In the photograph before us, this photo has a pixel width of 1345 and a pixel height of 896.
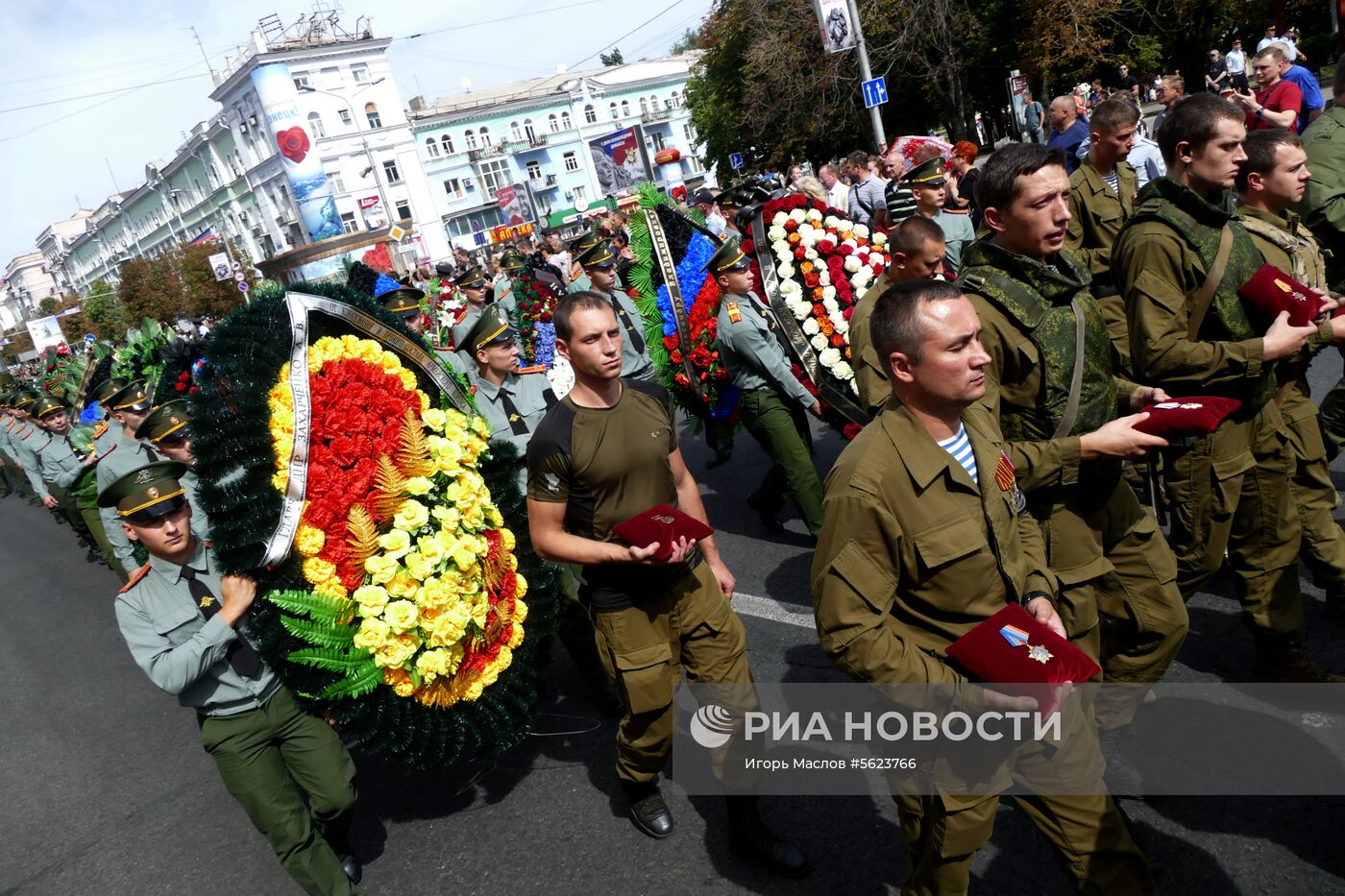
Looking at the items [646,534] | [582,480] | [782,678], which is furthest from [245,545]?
[782,678]

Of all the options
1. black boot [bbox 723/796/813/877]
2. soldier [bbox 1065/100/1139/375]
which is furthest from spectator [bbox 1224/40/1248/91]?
black boot [bbox 723/796/813/877]

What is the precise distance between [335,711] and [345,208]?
222ft

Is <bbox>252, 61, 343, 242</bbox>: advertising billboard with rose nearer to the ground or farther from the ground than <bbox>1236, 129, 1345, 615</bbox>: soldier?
farther from the ground

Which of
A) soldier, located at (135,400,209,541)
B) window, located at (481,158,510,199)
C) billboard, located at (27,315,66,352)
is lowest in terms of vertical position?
soldier, located at (135,400,209,541)

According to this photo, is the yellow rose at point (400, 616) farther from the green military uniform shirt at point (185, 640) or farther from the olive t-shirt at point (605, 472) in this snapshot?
the olive t-shirt at point (605, 472)

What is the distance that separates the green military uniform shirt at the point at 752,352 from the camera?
5.83m

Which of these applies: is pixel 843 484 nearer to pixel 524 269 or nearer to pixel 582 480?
pixel 582 480

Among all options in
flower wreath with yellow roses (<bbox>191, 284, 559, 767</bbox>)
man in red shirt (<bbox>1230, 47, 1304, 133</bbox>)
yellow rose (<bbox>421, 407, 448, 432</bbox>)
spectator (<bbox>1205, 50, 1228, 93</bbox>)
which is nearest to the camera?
flower wreath with yellow roses (<bbox>191, 284, 559, 767</bbox>)

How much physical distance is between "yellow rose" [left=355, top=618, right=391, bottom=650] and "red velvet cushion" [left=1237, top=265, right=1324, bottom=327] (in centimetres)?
358

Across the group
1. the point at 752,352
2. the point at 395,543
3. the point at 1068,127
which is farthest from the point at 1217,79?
the point at 395,543

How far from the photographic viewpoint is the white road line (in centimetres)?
538

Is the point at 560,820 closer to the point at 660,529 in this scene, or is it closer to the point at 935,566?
the point at 660,529

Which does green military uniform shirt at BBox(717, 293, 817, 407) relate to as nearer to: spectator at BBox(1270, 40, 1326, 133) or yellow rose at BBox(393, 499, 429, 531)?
yellow rose at BBox(393, 499, 429, 531)

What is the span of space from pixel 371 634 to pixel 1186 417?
3024mm
